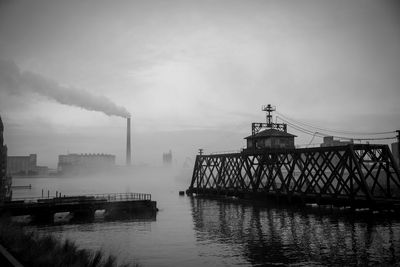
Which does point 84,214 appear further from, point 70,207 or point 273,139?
point 273,139

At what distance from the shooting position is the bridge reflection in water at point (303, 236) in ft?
83.7

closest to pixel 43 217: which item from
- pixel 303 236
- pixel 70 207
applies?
pixel 70 207

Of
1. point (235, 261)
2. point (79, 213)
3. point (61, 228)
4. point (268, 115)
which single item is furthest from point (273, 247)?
point (268, 115)

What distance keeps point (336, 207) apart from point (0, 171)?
59.5m

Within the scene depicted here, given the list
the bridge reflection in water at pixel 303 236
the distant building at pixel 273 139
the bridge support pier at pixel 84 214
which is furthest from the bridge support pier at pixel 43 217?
the distant building at pixel 273 139

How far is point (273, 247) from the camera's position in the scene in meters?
29.0

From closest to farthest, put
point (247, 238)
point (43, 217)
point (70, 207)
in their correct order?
point (247, 238)
point (43, 217)
point (70, 207)

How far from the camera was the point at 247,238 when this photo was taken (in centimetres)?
3281

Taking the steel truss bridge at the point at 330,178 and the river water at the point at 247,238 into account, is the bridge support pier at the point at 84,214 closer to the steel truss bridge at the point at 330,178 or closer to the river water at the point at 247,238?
the river water at the point at 247,238

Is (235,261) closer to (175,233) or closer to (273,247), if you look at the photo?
(273,247)

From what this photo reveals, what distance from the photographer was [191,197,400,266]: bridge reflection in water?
1004 inches

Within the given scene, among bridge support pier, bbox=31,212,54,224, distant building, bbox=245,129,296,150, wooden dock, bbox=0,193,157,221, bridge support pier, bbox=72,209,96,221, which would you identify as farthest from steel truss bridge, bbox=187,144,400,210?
bridge support pier, bbox=31,212,54,224

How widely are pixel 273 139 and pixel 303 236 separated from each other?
109 ft

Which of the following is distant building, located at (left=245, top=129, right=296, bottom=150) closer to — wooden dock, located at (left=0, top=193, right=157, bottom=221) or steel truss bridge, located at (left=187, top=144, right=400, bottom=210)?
steel truss bridge, located at (left=187, top=144, right=400, bottom=210)
